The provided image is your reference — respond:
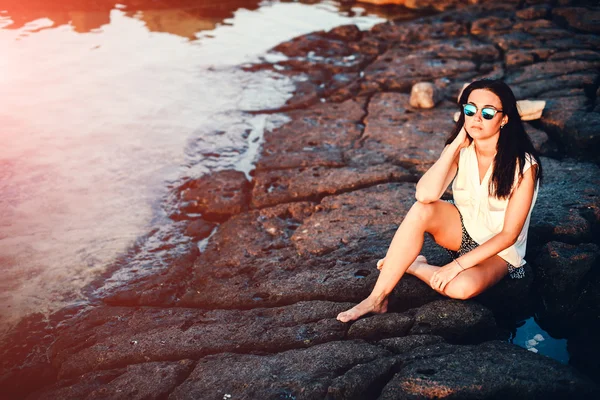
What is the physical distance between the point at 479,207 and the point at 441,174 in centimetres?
32

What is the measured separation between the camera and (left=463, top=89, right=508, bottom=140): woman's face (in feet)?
9.68

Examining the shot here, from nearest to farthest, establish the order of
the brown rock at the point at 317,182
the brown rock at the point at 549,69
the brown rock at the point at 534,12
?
the brown rock at the point at 317,182 → the brown rock at the point at 549,69 → the brown rock at the point at 534,12

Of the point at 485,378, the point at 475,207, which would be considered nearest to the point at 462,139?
the point at 475,207

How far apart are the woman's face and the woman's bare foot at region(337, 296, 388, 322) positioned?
43.5 inches

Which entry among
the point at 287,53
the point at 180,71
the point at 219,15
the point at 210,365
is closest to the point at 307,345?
the point at 210,365

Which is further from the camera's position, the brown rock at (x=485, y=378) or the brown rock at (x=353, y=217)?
the brown rock at (x=353, y=217)

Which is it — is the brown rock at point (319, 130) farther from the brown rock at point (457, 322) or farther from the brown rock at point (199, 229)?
the brown rock at point (457, 322)

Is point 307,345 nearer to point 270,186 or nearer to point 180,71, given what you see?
point 270,186

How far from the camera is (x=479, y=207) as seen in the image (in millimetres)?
3234

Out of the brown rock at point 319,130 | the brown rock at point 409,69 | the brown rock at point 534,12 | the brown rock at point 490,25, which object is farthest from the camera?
the brown rock at point 534,12

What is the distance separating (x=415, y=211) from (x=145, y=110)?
4623 millimetres

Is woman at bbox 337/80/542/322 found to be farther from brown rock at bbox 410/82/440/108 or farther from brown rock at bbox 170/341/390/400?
brown rock at bbox 410/82/440/108

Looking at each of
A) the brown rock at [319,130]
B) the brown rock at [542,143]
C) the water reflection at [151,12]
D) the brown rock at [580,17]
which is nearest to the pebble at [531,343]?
the brown rock at [542,143]

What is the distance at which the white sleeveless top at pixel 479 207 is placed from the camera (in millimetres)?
3131
